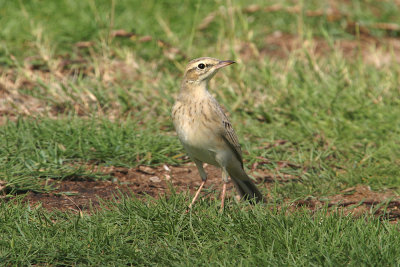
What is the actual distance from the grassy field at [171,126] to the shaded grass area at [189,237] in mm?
14

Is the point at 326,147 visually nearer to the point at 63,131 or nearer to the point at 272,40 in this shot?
the point at 63,131

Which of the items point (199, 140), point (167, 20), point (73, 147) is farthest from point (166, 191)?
point (167, 20)

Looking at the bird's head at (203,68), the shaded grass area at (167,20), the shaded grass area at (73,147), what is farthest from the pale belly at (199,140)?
the shaded grass area at (167,20)

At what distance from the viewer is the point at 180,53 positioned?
860cm

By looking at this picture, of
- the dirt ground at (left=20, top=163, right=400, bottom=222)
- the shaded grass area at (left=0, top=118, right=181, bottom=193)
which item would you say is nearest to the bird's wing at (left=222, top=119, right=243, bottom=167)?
the dirt ground at (left=20, top=163, right=400, bottom=222)

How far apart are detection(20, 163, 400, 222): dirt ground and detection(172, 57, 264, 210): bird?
0.29 meters

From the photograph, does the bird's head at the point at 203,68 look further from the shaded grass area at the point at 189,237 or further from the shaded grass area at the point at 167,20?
the shaded grass area at the point at 167,20

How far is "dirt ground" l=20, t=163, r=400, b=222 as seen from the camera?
5.31 metres

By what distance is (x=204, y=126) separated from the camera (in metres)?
5.33

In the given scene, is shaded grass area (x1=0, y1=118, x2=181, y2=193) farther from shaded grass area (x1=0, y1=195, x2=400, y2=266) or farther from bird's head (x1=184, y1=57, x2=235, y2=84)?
bird's head (x1=184, y1=57, x2=235, y2=84)

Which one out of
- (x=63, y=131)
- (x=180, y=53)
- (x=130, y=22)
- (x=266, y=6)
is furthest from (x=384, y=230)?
(x=266, y=6)

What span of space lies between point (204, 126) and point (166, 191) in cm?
89

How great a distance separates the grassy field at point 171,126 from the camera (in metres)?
4.35

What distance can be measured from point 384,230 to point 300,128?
2.83 m
